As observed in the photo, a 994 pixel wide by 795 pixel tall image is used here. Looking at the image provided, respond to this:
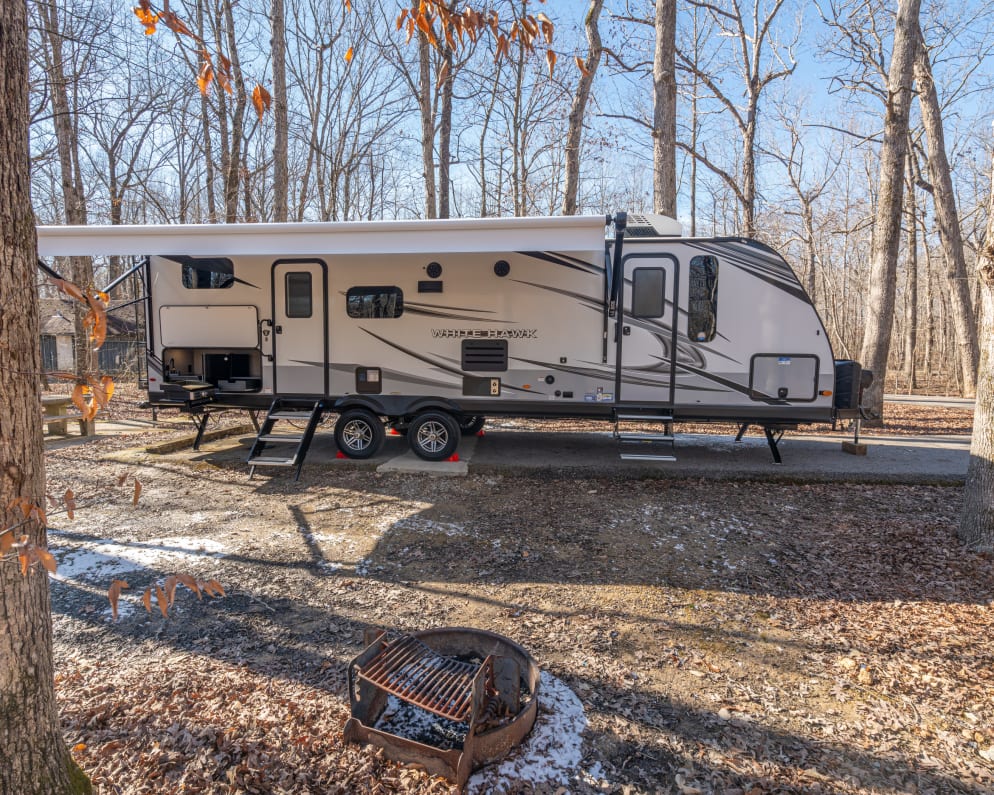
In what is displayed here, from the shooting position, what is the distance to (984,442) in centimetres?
440

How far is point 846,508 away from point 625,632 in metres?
3.42

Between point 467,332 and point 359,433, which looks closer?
point 467,332

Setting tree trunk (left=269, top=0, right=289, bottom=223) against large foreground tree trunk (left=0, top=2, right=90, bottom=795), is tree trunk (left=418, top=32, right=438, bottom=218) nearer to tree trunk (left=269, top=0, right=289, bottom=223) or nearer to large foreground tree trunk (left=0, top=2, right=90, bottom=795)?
tree trunk (left=269, top=0, right=289, bottom=223)

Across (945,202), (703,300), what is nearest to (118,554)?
(703,300)

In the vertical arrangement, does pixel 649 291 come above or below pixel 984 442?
above

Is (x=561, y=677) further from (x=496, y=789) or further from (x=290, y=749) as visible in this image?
(x=290, y=749)

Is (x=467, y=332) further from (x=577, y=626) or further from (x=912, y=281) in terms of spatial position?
(x=912, y=281)

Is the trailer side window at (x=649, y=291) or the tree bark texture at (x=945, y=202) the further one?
the tree bark texture at (x=945, y=202)

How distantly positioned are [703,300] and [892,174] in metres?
5.39

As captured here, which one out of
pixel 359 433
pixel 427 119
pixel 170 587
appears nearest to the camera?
pixel 170 587

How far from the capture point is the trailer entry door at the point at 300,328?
7.22 meters

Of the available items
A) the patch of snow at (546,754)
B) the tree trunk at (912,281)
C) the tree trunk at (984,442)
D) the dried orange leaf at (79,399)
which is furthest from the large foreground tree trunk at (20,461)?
the tree trunk at (912,281)

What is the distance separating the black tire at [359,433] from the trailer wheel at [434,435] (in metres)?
0.47

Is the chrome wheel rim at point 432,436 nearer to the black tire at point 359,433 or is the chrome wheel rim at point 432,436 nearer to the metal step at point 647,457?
the black tire at point 359,433
